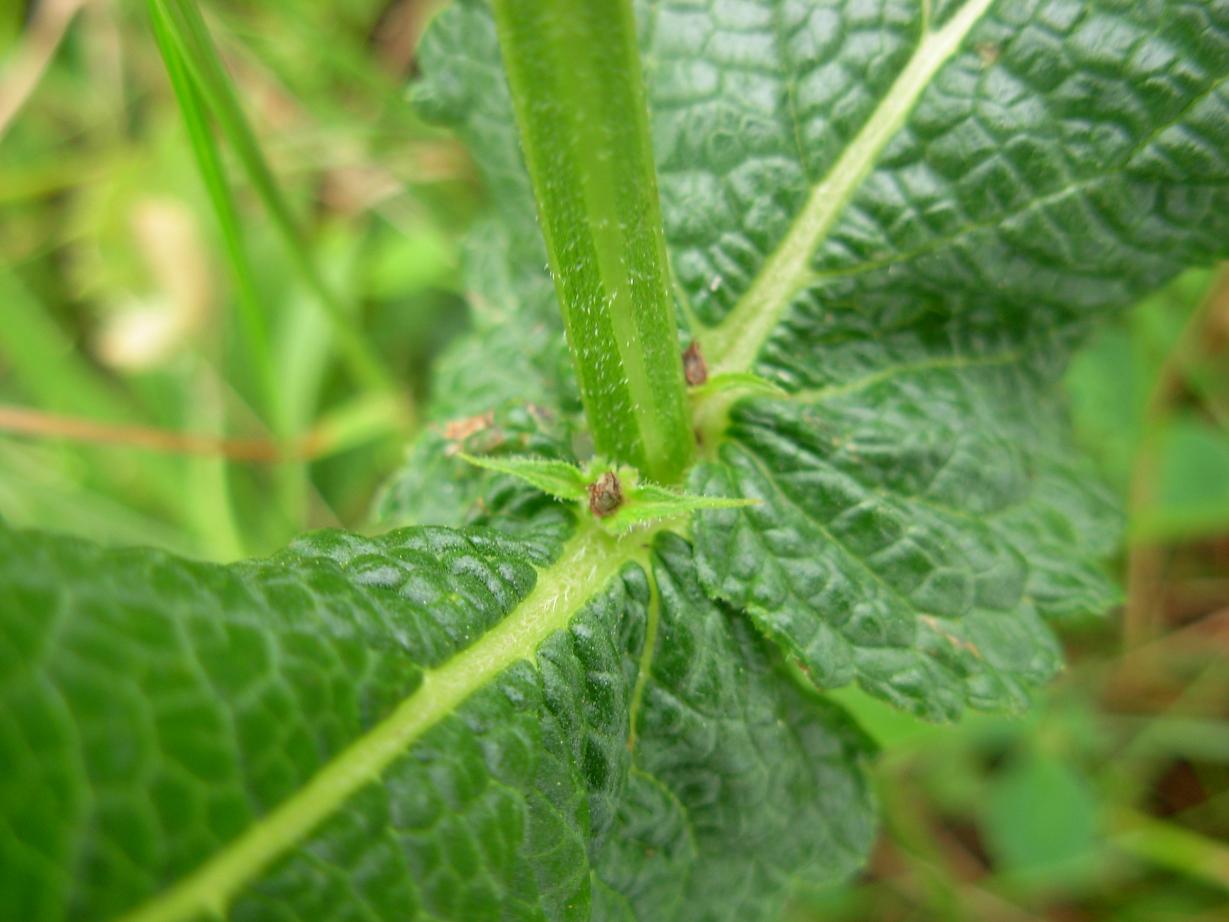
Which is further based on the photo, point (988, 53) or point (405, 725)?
point (988, 53)

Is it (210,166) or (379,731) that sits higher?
(210,166)

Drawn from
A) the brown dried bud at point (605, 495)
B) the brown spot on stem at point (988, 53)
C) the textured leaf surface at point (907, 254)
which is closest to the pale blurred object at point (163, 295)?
the textured leaf surface at point (907, 254)

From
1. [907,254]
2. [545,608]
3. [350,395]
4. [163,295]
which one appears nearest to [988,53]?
[907,254]

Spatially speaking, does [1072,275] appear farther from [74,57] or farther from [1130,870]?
[74,57]

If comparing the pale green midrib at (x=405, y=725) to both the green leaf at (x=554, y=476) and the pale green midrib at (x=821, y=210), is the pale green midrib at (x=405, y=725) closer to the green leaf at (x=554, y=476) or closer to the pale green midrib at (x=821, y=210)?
the green leaf at (x=554, y=476)

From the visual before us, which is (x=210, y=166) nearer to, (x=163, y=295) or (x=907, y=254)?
(x=907, y=254)

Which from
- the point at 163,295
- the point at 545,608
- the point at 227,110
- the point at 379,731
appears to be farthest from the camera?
the point at 163,295

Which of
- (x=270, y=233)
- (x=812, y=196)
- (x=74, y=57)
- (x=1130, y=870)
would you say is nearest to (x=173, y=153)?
(x=270, y=233)
